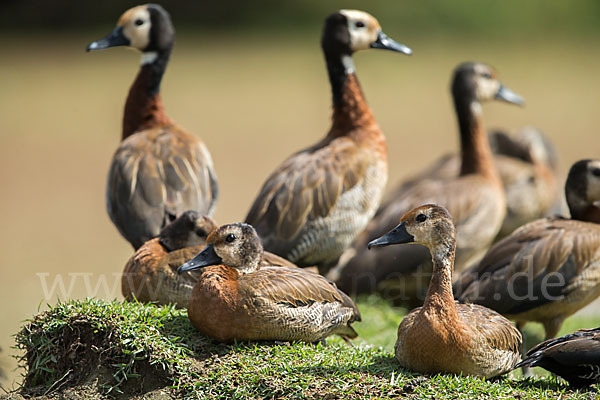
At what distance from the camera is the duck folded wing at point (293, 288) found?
5.38m

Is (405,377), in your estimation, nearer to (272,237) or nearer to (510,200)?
(272,237)

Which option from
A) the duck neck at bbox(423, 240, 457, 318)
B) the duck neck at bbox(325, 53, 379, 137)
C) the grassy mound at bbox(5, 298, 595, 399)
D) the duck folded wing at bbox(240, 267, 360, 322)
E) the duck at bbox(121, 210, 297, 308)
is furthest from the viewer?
the duck neck at bbox(325, 53, 379, 137)

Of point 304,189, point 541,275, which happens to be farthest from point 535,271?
point 304,189

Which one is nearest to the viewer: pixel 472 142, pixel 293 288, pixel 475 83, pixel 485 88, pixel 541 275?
pixel 293 288

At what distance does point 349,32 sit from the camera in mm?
8305

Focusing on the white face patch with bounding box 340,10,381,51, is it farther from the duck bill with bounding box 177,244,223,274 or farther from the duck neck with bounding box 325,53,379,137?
the duck bill with bounding box 177,244,223,274

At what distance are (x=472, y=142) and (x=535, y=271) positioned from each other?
3055 millimetres

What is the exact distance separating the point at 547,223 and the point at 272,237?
2188 millimetres

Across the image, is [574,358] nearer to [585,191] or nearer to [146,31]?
[585,191]

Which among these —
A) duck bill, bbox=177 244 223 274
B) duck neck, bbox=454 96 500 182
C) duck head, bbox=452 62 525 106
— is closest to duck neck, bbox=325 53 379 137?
duck neck, bbox=454 96 500 182

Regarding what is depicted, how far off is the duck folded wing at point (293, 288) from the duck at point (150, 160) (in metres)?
1.73

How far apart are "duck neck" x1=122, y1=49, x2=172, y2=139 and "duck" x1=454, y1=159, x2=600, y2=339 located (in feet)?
11.1

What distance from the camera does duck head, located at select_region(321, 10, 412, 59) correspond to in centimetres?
828

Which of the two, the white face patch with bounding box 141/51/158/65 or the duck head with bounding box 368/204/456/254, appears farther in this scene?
the white face patch with bounding box 141/51/158/65
